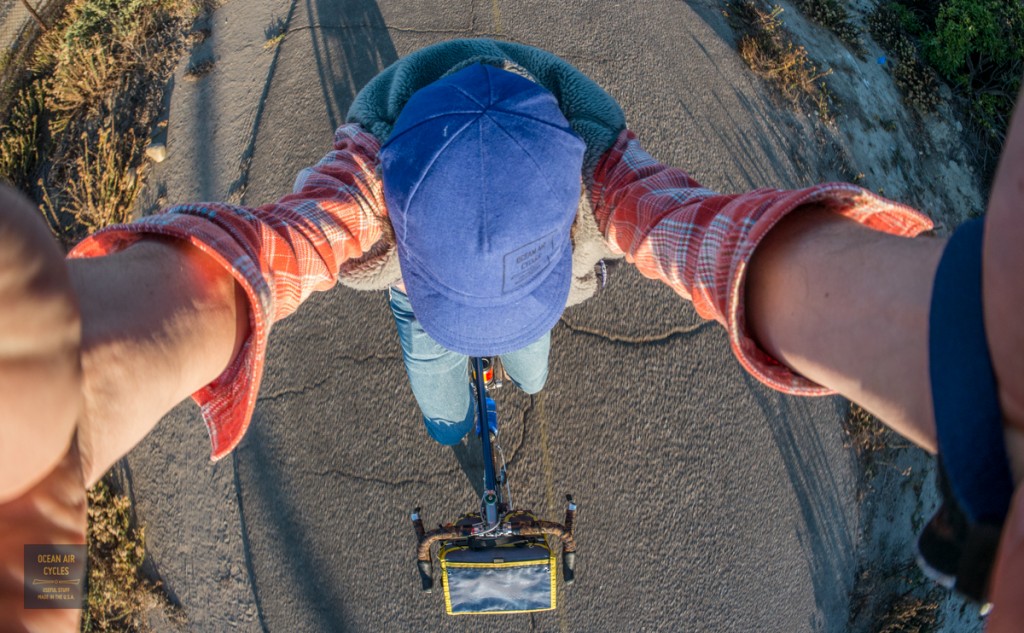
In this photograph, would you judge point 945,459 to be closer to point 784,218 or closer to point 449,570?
point 784,218

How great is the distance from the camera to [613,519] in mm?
2834

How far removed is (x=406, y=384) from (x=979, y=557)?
8.55 feet

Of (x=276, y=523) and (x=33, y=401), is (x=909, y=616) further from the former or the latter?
(x=33, y=401)

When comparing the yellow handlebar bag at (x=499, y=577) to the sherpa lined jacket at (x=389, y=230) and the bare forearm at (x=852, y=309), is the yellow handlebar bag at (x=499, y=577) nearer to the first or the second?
the sherpa lined jacket at (x=389, y=230)

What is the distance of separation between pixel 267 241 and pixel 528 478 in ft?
6.97

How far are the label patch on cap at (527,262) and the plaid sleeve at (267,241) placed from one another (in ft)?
1.59

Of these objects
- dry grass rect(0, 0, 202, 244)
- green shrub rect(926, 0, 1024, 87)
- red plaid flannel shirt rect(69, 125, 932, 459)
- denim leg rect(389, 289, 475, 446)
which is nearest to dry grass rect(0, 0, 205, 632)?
dry grass rect(0, 0, 202, 244)

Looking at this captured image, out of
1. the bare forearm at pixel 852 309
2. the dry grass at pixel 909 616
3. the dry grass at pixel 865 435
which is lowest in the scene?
the dry grass at pixel 909 616

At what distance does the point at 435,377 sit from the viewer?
2283 mm

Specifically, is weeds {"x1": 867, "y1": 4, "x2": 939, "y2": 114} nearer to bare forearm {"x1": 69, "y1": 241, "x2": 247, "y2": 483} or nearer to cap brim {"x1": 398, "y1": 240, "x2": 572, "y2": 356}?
cap brim {"x1": 398, "y1": 240, "x2": 572, "y2": 356}

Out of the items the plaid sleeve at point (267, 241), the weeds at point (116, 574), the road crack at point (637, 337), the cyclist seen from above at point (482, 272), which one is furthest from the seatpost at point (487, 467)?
the weeds at point (116, 574)

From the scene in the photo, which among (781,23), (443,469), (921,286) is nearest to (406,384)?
(443,469)

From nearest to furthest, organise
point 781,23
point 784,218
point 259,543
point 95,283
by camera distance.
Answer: point 95,283
point 784,218
point 259,543
point 781,23

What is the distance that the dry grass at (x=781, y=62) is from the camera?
359cm
